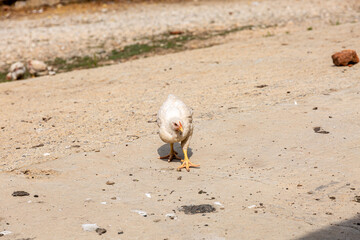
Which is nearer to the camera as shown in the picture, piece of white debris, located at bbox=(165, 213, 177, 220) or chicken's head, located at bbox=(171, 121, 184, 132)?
piece of white debris, located at bbox=(165, 213, 177, 220)

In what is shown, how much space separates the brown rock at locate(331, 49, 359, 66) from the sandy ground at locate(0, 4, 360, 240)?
20 centimetres

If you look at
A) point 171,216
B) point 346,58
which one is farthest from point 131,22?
point 171,216

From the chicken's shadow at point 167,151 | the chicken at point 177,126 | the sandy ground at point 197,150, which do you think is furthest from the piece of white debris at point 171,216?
the chicken's shadow at point 167,151

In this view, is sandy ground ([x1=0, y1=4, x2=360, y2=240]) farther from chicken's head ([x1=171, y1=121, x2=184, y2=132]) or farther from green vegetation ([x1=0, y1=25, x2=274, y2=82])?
green vegetation ([x1=0, y1=25, x2=274, y2=82])

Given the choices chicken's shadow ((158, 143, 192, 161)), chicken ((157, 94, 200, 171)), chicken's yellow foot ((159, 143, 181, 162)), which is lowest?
chicken's shadow ((158, 143, 192, 161))

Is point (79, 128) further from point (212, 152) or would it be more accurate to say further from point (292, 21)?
point (292, 21)

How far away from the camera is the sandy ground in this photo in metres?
4.98

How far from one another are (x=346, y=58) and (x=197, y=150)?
4.42m

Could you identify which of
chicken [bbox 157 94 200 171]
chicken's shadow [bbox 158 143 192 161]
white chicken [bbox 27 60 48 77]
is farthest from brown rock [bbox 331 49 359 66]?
white chicken [bbox 27 60 48 77]

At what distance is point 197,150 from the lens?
716cm

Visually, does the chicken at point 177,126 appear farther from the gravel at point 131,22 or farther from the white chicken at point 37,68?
the gravel at point 131,22

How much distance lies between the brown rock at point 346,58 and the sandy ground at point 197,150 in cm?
20

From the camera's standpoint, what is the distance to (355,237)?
4.51 metres

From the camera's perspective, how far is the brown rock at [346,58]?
9.98 metres
